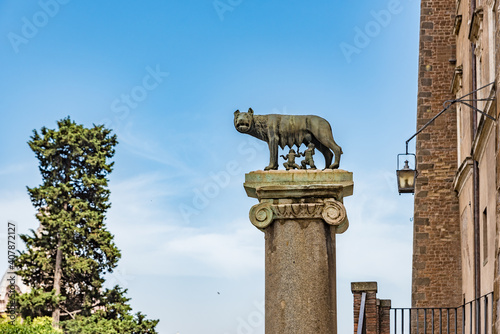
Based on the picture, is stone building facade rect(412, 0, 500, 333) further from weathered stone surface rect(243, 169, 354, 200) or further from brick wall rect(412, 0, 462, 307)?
weathered stone surface rect(243, 169, 354, 200)

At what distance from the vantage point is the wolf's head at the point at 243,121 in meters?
12.4

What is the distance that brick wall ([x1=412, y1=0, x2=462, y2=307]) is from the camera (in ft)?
85.9

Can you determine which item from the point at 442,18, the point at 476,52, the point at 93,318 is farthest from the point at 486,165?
the point at 93,318

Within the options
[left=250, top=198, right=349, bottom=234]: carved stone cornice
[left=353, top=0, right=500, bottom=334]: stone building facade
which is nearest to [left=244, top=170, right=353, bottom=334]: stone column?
[left=250, top=198, right=349, bottom=234]: carved stone cornice

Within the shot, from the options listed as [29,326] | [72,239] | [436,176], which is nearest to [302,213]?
[436,176]

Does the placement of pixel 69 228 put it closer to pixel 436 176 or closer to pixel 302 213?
pixel 436 176

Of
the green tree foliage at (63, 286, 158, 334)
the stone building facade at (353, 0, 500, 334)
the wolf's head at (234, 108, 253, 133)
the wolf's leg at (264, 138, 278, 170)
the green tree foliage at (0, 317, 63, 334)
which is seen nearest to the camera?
the wolf's leg at (264, 138, 278, 170)

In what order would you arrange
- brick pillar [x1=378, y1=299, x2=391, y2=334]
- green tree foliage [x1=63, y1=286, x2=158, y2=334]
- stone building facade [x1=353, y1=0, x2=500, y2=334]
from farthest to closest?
green tree foliage [x1=63, y1=286, x2=158, y2=334] → stone building facade [x1=353, y1=0, x2=500, y2=334] → brick pillar [x1=378, y1=299, x2=391, y2=334]

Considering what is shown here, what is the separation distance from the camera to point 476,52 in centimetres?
2191

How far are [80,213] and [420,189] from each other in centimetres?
1511

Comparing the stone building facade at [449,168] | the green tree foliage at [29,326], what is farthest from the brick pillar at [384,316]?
the green tree foliage at [29,326]

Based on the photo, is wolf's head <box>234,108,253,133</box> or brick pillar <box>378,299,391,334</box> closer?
wolf's head <box>234,108,253,133</box>

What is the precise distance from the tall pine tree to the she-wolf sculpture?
2599 centimetres

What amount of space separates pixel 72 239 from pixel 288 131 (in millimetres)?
26941
